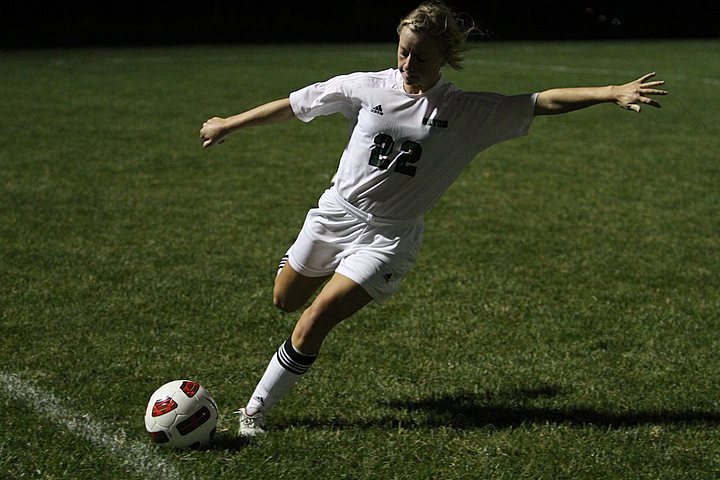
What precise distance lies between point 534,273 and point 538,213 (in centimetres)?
188

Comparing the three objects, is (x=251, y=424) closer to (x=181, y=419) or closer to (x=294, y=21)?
(x=181, y=419)

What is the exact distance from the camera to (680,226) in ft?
27.6

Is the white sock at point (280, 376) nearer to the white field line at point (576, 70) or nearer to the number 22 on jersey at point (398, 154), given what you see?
the number 22 on jersey at point (398, 154)

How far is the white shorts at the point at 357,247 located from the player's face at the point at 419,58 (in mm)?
668

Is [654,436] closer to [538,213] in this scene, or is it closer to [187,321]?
[187,321]

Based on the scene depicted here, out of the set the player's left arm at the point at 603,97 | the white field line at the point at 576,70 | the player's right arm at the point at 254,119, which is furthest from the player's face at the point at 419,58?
the white field line at the point at 576,70

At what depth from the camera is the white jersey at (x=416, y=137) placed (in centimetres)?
438

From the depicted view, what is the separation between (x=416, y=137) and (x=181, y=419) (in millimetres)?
1646

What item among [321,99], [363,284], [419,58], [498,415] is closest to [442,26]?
[419,58]

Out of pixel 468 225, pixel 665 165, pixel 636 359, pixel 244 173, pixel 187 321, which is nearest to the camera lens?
pixel 636 359

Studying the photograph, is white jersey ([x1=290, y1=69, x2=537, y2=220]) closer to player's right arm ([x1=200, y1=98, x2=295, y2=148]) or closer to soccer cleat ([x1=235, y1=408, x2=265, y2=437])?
player's right arm ([x1=200, y1=98, x2=295, y2=148])

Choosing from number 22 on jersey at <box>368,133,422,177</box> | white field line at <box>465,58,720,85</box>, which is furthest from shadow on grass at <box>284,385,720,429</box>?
white field line at <box>465,58,720,85</box>

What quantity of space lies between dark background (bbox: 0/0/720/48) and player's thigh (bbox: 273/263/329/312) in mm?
22555

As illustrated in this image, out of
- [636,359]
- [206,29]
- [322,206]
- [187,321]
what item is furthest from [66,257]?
[206,29]
